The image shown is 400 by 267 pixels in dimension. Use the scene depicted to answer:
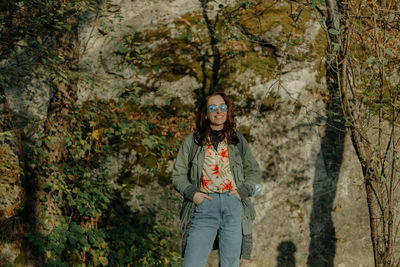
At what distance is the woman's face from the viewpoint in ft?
10.3

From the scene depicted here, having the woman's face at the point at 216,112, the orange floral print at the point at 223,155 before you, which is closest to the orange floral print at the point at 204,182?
the orange floral print at the point at 223,155

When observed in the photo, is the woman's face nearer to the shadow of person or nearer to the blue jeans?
the blue jeans

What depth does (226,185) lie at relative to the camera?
3.01 meters

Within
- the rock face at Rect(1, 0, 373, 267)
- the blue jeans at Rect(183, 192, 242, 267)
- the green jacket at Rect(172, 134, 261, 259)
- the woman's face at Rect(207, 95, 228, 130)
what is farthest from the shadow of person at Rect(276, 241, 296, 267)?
the woman's face at Rect(207, 95, 228, 130)

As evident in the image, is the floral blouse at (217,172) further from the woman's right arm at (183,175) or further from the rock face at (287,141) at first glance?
the rock face at (287,141)

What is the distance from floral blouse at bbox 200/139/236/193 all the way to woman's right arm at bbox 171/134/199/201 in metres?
0.14

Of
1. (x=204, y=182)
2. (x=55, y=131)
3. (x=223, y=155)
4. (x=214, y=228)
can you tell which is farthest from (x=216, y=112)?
(x=55, y=131)

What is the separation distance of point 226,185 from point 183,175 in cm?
40

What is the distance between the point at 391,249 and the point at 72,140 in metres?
4.35

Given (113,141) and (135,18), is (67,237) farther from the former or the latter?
(135,18)

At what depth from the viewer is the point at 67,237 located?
4691 mm

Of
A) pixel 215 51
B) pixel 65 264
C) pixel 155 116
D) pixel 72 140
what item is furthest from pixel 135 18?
pixel 65 264

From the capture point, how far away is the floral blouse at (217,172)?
300cm

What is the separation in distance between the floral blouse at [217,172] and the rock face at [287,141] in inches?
68.3
